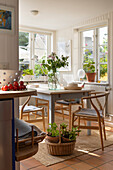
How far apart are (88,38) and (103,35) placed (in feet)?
1.71

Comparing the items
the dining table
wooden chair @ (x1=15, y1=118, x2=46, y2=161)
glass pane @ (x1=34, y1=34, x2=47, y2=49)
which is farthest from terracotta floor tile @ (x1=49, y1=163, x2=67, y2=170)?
glass pane @ (x1=34, y1=34, x2=47, y2=49)

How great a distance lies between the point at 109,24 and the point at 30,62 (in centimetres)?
251

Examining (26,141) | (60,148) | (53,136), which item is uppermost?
(26,141)

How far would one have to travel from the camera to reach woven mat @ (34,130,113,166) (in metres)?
2.84

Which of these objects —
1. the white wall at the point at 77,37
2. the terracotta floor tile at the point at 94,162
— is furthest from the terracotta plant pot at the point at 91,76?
the terracotta floor tile at the point at 94,162

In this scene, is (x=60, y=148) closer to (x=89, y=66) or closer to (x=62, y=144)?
(x=62, y=144)

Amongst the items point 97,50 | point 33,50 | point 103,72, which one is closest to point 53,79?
point 103,72

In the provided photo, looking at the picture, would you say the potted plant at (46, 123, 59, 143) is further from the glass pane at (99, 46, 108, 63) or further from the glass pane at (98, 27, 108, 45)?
the glass pane at (98, 27, 108, 45)

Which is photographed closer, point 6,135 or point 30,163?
point 6,135

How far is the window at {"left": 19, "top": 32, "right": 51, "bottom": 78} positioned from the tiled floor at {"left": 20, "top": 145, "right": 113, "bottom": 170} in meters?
3.46

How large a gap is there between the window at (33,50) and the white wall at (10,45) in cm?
372

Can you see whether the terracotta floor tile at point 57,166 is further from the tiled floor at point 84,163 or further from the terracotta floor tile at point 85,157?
the terracotta floor tile at point 85,157

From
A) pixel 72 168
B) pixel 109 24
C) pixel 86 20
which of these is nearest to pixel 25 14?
pixel 86 20

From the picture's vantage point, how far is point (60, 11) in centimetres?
474
